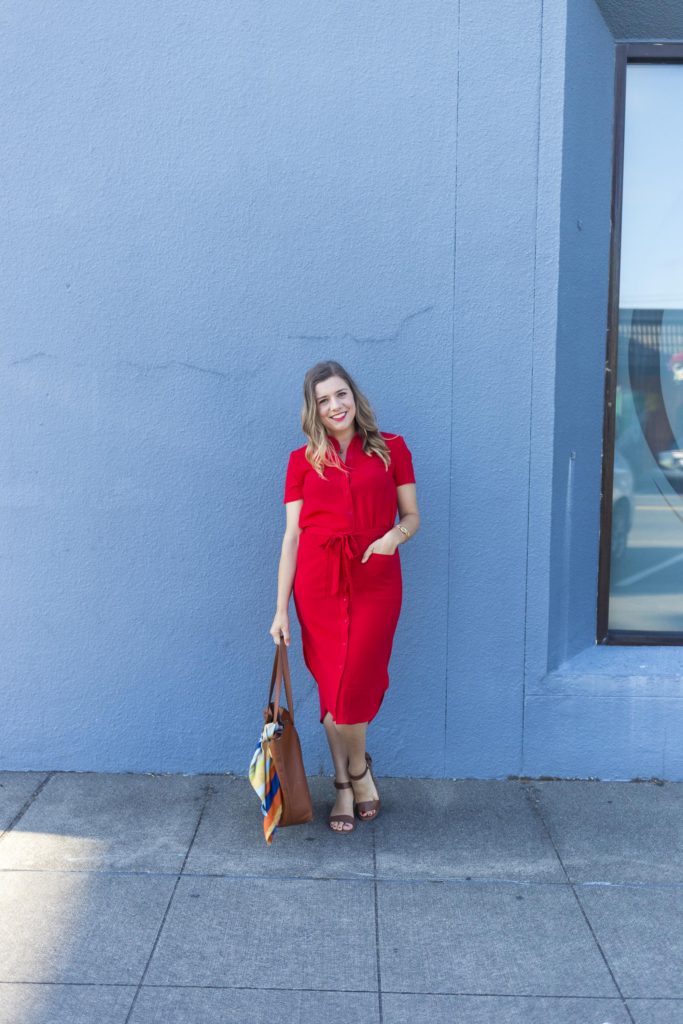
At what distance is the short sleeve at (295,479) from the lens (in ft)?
12.6

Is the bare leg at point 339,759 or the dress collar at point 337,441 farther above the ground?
the dress collar at point 337,441

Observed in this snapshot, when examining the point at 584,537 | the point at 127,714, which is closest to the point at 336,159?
the point at 584,537

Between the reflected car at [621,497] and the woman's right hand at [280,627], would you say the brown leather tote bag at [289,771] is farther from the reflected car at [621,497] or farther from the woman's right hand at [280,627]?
the reflected car at [621,497]

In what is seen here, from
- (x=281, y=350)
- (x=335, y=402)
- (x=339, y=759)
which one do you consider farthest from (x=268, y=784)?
(x=281, y=350)

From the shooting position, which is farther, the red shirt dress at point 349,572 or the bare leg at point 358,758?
the bare leg at point 358,758

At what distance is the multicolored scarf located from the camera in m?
3.63

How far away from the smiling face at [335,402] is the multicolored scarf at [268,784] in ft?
3.99

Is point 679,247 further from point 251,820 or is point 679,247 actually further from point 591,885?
point 251,820

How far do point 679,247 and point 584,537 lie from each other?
1.48 metres

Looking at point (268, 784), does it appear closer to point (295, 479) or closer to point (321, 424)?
point (295, 479)

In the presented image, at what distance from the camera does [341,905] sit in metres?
3.35

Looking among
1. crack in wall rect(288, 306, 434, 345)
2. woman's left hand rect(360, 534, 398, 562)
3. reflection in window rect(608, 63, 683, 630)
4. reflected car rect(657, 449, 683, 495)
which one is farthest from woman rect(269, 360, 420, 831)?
reflected car rect(657, 449, 683, 495)

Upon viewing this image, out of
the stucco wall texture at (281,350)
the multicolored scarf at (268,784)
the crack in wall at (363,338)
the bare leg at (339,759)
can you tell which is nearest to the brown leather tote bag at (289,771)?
the multicolored scarf at (268,784)

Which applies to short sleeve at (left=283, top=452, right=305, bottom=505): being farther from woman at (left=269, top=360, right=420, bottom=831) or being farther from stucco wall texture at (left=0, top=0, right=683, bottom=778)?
stucco wall texture at (left=0, top=0, right=683, bottom=778)
